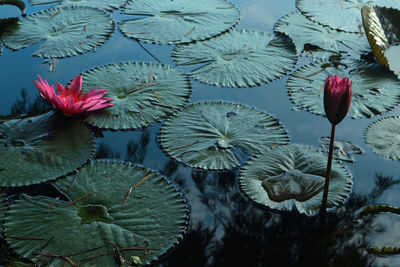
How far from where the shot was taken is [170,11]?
4.03 meters

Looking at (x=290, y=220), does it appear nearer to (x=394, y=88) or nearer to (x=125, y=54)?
(x=394, y=88)

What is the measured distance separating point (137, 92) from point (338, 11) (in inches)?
84.3

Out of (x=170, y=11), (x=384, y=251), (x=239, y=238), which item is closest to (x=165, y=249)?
(x=239, y=238)

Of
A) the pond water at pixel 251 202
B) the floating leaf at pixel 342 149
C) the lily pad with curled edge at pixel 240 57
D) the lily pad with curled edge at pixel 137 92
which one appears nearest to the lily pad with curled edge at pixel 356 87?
the pond water at pixel 251 202

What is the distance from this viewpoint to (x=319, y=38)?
146 inches

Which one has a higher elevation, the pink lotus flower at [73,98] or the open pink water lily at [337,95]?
the open pink water lily at [337,95]

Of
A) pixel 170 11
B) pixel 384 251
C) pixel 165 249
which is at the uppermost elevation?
pixel 170 11

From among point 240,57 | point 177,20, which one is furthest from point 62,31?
point 240,57

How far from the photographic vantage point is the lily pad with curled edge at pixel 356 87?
9.68ft

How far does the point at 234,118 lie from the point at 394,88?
1.17 metres

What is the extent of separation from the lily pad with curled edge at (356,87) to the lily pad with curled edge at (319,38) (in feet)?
0.72

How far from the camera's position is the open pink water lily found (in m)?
1.83

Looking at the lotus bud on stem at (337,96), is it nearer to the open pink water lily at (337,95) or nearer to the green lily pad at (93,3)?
the open pink water lily at (337,95)

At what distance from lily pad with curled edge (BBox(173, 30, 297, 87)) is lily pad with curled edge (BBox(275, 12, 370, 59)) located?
16 centimetres
